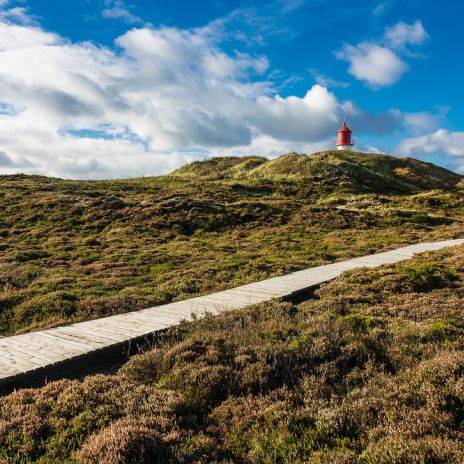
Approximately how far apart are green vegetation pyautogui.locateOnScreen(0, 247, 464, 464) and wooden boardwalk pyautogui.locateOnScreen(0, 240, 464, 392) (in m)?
0.98

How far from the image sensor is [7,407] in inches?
249

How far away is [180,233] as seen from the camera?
3142cm

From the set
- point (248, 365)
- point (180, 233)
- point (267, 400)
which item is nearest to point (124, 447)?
point (267, 400)

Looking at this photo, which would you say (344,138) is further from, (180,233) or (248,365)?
(248,365)

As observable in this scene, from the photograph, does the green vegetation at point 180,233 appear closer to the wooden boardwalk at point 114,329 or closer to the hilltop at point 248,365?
the hilltop at point 248,365

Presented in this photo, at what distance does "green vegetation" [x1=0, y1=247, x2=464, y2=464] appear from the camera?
509 cm

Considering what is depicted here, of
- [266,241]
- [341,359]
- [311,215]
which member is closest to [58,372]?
[341,359]

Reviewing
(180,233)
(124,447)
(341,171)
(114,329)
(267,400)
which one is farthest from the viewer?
(341,171)

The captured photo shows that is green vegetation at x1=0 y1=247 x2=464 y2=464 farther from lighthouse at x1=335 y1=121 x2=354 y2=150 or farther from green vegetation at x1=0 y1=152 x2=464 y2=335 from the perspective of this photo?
lighthouse at x1=335 y1=121 x2=354 y2=150

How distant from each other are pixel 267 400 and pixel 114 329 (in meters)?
5.04

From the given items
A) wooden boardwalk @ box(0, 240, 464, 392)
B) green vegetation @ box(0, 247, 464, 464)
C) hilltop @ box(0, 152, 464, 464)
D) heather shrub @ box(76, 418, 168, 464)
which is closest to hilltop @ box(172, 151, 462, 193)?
hilltop @ box(0, 152, 464, 464)

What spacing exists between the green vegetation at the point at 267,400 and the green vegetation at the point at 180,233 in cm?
499

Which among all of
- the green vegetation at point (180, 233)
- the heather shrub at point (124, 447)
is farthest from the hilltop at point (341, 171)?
the heather shrub at point (124, 447)

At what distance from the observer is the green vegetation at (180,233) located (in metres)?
15.3
